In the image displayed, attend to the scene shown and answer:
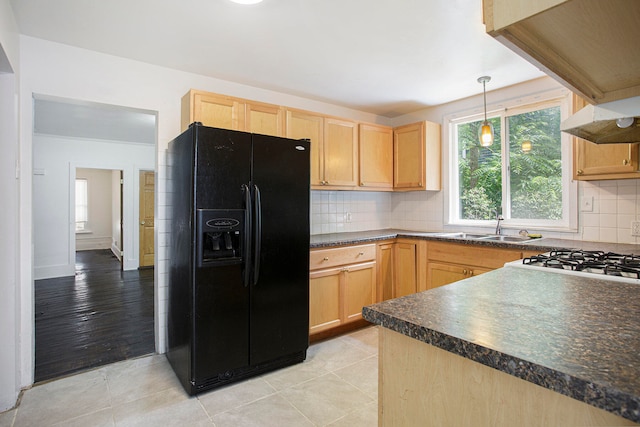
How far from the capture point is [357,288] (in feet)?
10.3

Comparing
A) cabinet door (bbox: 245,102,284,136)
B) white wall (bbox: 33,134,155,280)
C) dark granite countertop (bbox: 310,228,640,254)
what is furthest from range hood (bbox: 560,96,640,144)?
white wall (bbox: 33,134,155,280)

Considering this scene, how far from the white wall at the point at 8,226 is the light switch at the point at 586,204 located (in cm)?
405

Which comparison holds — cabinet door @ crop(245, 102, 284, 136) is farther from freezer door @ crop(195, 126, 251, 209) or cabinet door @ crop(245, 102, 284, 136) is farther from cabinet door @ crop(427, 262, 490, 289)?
cabinet door @ crop(427, 262, 490, 289)

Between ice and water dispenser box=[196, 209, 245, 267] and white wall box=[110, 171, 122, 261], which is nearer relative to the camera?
ice and water dispenser box=[196, 209, 245, 267]

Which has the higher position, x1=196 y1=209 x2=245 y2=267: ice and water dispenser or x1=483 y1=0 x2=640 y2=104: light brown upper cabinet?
x1=483 y1=0 x2=640 y2=104: light brown upper cabinet

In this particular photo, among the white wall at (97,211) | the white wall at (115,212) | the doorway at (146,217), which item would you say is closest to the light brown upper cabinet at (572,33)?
the doorway at (146,217)

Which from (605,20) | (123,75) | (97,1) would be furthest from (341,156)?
(605,20)

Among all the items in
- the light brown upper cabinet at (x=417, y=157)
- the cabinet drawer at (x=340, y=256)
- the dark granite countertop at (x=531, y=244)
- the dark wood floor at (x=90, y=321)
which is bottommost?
the dark wood floor at (x=90, y=321)

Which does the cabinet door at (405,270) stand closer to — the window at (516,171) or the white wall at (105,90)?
the window at (516,171)

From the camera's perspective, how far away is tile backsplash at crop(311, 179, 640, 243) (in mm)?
2570

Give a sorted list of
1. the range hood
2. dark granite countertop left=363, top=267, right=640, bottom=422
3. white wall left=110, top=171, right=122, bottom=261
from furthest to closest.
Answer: white wall left=110, top=171, right=122, bottom=261 < the range hood < dark granite countertop left=363, top=267, right=640, bottom=422

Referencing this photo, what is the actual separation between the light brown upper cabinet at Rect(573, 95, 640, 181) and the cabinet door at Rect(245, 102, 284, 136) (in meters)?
2.26

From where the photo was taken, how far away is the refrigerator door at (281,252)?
7.61 feet

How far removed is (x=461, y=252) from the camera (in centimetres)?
292
